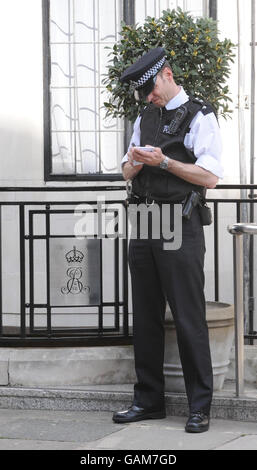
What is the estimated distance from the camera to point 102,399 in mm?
6270

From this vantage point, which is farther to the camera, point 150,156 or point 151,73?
point 151,73

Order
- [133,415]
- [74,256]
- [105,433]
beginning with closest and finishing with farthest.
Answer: [105,433]
[133,415]
[74,256]

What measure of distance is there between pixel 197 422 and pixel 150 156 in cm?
147

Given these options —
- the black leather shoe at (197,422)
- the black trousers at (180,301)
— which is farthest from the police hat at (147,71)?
the black leather shoe at (197,422)

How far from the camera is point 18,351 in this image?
6555 millimetres

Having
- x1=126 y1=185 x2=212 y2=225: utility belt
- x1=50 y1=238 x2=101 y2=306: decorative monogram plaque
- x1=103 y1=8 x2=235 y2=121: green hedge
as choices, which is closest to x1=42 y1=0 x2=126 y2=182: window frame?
x1=50 y1=238 x2=101 y2=306: decorative monogram plaque

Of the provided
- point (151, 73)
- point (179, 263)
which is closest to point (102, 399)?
point (179, 263)

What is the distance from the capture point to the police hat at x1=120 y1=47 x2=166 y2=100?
5.65 metres

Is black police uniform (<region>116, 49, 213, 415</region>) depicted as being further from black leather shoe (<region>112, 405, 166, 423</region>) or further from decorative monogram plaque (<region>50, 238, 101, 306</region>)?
decorative monogram plaque (<region>50, 238, 101, 306</region>)

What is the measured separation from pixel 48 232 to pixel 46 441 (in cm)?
151

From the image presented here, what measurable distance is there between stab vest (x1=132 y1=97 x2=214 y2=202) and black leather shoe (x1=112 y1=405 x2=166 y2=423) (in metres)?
1.22

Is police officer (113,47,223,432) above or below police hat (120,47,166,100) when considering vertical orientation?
below

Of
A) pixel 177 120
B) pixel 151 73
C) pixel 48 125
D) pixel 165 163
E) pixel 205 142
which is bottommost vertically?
pixel 165 163

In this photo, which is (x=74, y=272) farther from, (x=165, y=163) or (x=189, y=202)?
(x=165, y=163)
